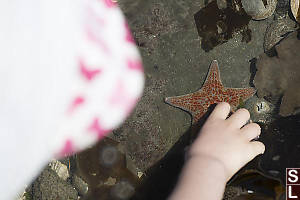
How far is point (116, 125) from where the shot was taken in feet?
10.8

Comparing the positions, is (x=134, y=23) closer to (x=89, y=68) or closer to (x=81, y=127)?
(x=89, y=68)

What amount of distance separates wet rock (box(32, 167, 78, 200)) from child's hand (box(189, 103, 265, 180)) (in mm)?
1307

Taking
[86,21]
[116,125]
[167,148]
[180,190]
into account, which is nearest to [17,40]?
[86,21]

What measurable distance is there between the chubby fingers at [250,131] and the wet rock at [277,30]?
2.46ft

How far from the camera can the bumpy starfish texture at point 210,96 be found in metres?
3.02

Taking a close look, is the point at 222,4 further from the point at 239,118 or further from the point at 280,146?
the point at 280,146

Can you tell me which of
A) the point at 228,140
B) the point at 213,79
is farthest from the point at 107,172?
the point at 213,79

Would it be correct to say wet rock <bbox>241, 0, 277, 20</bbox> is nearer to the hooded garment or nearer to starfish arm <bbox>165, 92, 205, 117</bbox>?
starfish arm <bbox>165, 92, 205, 117</bbox>

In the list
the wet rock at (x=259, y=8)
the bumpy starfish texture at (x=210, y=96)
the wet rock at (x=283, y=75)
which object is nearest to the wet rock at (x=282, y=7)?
the wet rock at (x=259, y=8)

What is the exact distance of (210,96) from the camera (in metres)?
3.02

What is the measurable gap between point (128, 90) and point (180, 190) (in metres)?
1.26

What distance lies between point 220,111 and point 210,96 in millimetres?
170

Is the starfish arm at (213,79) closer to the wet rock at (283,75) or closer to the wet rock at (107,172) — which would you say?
the wet rock at (283,75)

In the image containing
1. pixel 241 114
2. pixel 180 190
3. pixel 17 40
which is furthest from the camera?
pixel 17 40
